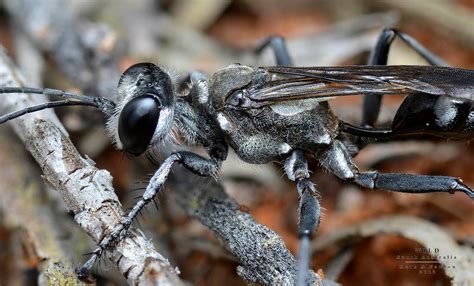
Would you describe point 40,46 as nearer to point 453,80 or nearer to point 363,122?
point 363,122

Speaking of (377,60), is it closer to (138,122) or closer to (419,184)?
(419,184)

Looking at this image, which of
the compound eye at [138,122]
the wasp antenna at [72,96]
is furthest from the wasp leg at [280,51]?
the wasp antenna at [72,96]

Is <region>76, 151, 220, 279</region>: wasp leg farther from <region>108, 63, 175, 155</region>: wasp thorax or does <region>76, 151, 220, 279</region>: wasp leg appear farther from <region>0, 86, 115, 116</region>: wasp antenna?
<region>0, 86, 115, 116</region>: wasp antenna

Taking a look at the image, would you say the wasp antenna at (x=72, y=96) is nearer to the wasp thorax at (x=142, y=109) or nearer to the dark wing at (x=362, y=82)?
the wasp thorax at (x=142, y=109)

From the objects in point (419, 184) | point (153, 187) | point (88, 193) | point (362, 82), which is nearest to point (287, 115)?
point (362, 82)

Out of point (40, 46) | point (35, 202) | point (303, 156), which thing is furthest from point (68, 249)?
point (40, 46)

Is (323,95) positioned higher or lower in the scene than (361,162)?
lower

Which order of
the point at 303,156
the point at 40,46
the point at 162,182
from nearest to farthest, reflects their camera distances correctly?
the point at 162,182 → the point at 303,156 → the point at 40,46
